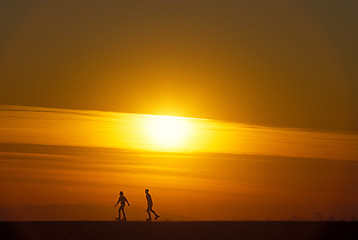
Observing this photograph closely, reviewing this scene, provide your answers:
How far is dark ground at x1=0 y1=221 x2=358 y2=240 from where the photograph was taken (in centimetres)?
1938

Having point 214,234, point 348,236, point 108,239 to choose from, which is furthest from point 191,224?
point 348,236

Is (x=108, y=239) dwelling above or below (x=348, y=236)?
below

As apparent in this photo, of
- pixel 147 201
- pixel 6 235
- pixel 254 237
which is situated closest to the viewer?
pixel 6 235

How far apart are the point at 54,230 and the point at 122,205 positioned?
18.3 ft

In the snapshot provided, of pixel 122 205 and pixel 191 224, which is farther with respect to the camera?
pixel 122 205

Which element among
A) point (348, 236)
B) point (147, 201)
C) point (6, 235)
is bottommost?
point (6, 235)

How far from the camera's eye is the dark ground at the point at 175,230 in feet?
63.6

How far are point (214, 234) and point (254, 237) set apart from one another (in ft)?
3.87

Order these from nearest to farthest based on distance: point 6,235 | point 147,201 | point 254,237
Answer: point 6,235, point 254,237, point 147,201

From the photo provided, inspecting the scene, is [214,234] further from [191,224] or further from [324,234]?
[324,234]

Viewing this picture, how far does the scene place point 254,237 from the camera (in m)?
20.4

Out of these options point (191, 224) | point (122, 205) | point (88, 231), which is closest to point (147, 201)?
point (122, 205)

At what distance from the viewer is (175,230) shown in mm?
20578

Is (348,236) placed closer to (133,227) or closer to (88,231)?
(133,227)
